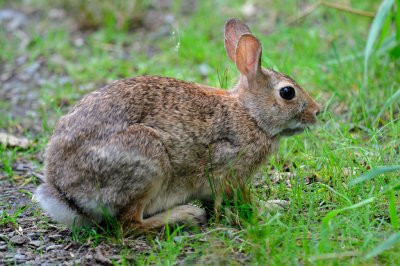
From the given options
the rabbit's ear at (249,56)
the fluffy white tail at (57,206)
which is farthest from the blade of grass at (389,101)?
the fluffy white tail at (57,206)

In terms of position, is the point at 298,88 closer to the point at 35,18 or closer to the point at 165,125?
the point at 165,125

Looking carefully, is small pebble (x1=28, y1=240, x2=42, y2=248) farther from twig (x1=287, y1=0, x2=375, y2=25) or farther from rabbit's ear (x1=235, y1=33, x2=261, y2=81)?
twig (x1=287, y1=0, x2=375, y2=25)

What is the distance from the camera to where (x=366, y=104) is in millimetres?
6203

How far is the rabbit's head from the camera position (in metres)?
5.02

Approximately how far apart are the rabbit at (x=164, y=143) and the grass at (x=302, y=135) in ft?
0.75

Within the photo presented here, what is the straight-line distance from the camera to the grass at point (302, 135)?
13.5 ft

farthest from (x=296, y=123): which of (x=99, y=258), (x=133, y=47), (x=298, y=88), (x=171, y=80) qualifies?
(x=133, y=47)

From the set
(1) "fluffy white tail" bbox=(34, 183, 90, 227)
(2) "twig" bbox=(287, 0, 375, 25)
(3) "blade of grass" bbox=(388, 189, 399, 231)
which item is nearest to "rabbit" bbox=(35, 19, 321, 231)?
(1) "fluffy white tail" bbox=(34, 183, 90, 227)

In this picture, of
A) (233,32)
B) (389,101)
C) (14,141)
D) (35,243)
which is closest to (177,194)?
(35,243)

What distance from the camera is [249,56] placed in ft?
16.7

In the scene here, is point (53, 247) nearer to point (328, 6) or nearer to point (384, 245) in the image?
point (384, 245)

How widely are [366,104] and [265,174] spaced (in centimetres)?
143

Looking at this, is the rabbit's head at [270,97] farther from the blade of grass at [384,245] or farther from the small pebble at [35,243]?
the small pebble at [35,243]

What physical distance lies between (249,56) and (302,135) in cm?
104
